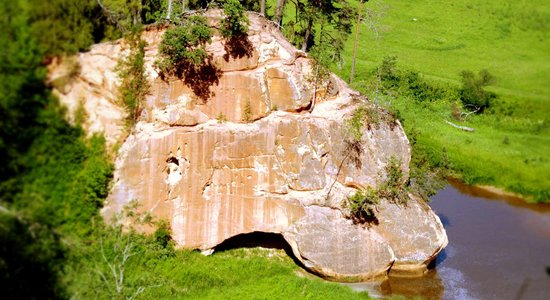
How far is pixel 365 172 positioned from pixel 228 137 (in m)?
6.14

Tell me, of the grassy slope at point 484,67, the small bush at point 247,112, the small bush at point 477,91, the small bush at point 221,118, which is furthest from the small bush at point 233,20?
the small bush at point 477,91

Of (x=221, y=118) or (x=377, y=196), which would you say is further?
(x=377, y=196)

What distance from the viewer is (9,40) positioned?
48.5ft

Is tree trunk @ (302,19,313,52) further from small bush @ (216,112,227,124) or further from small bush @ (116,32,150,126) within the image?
small bush @ (116,32,150,126)

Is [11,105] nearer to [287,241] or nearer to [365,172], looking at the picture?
[287,241]

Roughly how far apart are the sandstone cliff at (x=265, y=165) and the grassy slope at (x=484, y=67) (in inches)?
248

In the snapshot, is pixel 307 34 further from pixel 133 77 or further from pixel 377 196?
pixel 133 77

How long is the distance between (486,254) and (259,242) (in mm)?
10762

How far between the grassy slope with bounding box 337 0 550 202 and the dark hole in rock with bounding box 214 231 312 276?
925 centimetres

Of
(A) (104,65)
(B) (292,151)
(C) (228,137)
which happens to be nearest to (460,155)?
(B) (292,151)

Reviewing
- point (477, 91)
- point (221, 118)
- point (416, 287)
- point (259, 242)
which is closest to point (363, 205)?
point (416, 287)

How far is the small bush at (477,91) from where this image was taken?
37062mm

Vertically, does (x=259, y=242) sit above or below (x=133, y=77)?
below

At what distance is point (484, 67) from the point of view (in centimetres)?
3869
